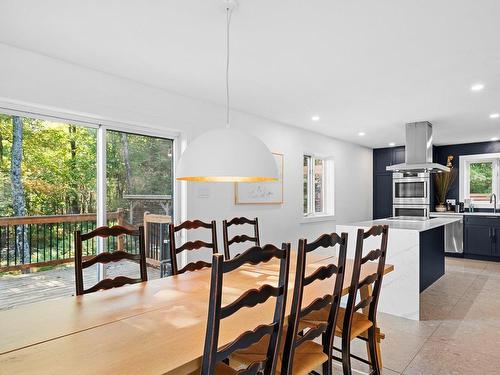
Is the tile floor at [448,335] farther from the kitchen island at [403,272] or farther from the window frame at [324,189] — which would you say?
the window frame at [324,189]

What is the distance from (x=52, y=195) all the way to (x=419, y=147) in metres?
4.71

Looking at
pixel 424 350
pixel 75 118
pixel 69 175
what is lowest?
pixel 424 350

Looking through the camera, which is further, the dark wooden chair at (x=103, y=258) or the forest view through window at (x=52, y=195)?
the forest view through window at (x=52, y=195)

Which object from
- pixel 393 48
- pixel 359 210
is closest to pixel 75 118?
pixel 393 48

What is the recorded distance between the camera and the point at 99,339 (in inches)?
50.2

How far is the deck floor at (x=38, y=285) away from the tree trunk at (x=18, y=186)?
167mm

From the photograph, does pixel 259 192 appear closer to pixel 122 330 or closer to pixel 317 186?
pixel 317 186

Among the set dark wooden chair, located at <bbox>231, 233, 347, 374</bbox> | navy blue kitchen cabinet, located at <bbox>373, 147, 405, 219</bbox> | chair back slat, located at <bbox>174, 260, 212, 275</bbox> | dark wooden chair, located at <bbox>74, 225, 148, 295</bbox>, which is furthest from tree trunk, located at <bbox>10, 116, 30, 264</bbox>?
navy blue kitchen cabinet, located at <bbox>373, 147, 405, 219</bbox>

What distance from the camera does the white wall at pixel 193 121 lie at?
2.69 m

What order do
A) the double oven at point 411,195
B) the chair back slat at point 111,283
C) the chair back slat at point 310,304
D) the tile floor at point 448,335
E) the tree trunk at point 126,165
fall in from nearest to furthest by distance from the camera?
1. the chair back slat at point 310,304
2. the chair back slat at point 111,283
3. the tile floor at point 448,335
4. the tree trunk at point 126,165
5. the double oven at point 411,195

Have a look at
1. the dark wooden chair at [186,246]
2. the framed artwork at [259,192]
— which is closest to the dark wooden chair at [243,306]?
the dark wooden chair at [186,246]

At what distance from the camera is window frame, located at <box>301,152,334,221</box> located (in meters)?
5.99

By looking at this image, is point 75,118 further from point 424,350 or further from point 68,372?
point 424,350

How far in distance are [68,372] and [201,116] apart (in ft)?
10.9
